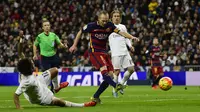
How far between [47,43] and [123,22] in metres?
16.3

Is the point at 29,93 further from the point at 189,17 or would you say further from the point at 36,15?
the point at 36,15

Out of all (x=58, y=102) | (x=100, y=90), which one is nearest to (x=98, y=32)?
(x=100, y=90)

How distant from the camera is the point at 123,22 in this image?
3344 centimetres

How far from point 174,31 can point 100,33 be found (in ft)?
59.8

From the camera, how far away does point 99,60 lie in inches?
533

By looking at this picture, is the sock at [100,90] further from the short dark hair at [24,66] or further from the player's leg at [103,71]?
the short dark hair at [24,66]

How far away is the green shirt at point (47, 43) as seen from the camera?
1752cm

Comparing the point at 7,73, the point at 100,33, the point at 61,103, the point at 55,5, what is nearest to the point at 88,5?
the point at 55,5

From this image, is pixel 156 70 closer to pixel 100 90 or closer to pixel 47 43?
pixel 47 43

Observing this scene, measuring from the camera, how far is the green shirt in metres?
17.5

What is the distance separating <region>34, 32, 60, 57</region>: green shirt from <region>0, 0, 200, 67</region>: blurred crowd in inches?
489

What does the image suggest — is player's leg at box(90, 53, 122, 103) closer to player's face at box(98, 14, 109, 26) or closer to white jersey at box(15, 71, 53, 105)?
player's face at box(98, 14, 109, 26)

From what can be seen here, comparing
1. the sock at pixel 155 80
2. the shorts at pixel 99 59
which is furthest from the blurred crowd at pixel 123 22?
the shorts at pixel 99 59

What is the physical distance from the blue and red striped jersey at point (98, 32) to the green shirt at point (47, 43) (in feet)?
13.5
